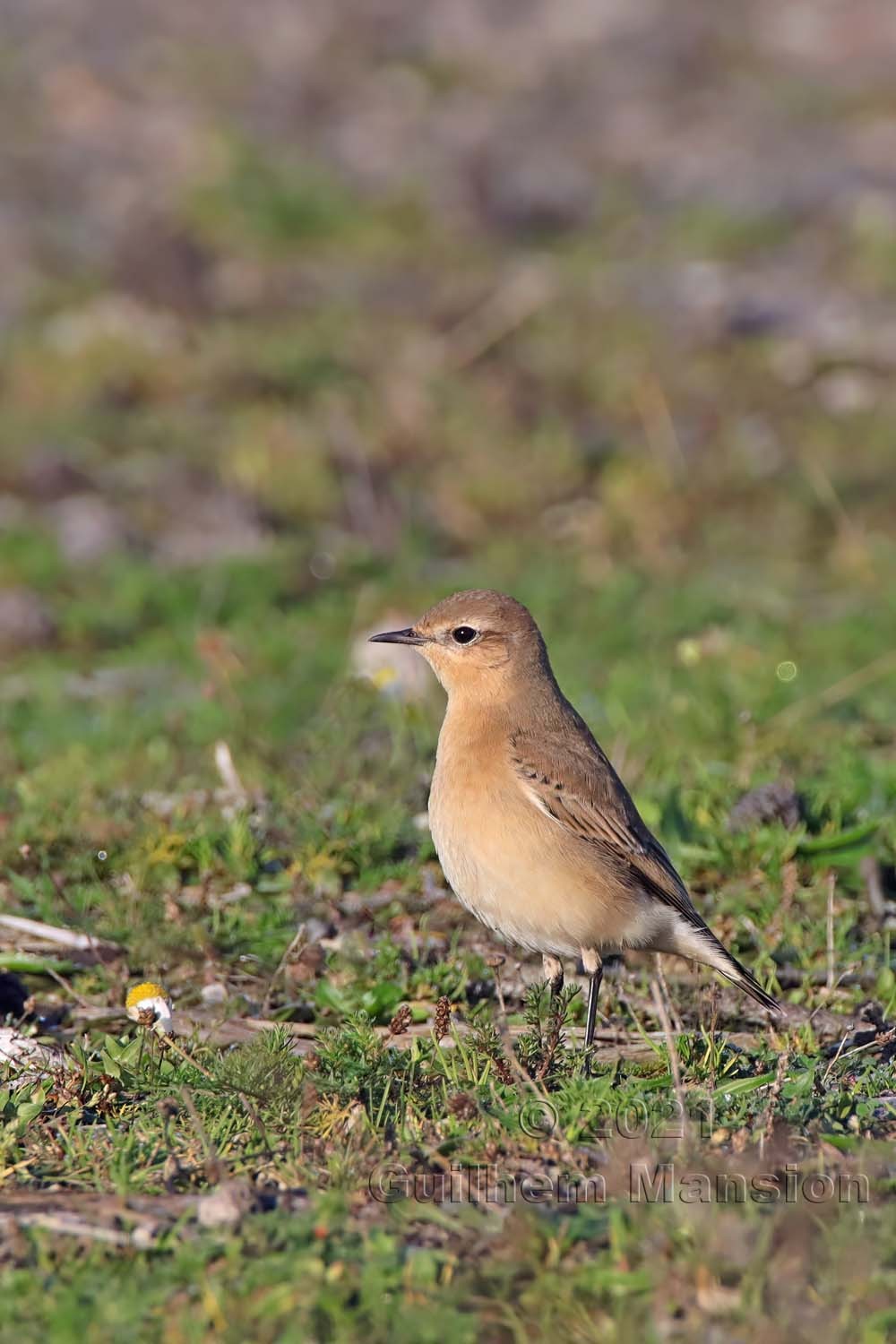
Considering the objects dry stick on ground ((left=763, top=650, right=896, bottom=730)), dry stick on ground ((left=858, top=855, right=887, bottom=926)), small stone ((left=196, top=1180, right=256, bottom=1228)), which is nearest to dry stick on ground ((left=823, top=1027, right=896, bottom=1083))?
dry stick on ground ((left=858, top=855, right=887, bottom=926))

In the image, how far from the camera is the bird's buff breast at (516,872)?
5.69 metres

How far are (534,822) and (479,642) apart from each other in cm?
83

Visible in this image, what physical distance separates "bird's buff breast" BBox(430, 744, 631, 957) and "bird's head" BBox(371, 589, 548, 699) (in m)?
0.57

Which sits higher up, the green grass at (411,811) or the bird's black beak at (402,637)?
the bird's black beak at (402,637)

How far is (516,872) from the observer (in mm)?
5699

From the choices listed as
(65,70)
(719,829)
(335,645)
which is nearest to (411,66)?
(65,70)

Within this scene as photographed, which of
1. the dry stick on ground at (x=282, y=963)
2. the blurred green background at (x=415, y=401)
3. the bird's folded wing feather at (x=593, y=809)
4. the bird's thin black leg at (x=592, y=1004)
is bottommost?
the blurred green background at (x=415, y=401)

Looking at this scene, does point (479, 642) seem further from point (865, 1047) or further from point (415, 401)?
point (415, 401)

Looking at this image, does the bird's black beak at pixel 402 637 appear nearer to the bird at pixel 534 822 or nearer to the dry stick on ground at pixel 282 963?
the bird at pixel 534 822

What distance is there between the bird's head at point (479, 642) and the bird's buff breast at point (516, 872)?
572 millimetres

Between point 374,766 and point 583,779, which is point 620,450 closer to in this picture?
point 374,766

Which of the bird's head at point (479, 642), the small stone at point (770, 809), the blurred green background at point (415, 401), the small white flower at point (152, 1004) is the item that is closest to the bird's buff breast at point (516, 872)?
the bird's head at point (479, 642)

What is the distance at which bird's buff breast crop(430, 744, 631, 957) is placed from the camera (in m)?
5.69

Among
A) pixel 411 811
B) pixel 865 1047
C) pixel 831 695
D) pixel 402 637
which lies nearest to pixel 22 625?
pixel 411 811
